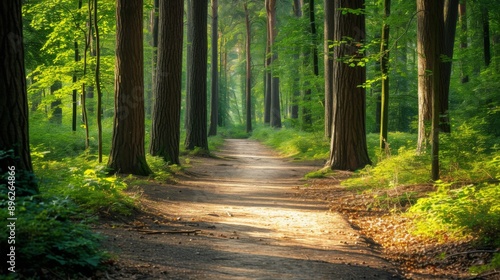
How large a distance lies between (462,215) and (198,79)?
16.7 metres

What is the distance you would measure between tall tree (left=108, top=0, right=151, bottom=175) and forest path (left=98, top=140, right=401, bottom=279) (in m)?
1.15

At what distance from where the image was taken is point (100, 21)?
54.8ft

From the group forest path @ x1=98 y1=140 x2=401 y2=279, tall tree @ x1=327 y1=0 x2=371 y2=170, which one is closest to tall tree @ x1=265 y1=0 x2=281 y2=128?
tall tree @ x1=327 y1=0 x2=371 y2=170

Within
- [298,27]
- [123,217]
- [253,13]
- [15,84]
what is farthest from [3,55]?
[253,13]

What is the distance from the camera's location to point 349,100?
15.1 m

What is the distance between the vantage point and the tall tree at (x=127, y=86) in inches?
516

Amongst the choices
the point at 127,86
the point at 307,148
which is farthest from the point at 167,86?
the point at 307,148

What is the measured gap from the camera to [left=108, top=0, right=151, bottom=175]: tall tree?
13094 mm

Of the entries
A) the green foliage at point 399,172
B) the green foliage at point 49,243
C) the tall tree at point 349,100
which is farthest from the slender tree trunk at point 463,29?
the green foliage at point 49,243

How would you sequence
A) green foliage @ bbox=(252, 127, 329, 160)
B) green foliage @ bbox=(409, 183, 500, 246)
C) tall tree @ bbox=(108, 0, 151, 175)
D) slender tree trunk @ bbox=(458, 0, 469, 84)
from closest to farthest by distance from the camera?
1. green foliage @ bbox=(409, 183, 500, 246)
2. tall tree @ bbox=(108, 0, 151, 175)
3. green foliage @ bbox=(252, 127, 329, 160)
4. slender tree trunk @ bbox=(458, 0, 469, 84)

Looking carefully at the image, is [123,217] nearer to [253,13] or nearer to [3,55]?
[3,55]

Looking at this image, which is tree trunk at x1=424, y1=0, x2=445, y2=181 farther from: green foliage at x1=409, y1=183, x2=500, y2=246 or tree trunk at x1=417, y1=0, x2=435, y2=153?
tree trunk at x1=417, y1=0, x2=435, y2=153

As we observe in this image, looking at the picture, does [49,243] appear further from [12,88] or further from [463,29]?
[463,29]

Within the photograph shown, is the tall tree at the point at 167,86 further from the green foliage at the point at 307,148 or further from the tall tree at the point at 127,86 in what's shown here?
the green foliage at the point at 307,148
